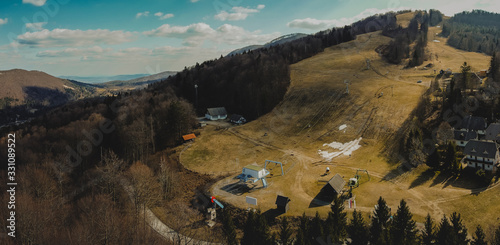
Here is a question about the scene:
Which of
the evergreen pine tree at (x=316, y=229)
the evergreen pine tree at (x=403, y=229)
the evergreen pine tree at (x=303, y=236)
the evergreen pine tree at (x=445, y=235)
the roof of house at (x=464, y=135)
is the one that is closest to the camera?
the evergreen pine tree at (x=445, y=235)

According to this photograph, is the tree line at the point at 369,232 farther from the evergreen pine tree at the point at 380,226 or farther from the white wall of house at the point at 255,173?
the white wall of house at the point at 255,173

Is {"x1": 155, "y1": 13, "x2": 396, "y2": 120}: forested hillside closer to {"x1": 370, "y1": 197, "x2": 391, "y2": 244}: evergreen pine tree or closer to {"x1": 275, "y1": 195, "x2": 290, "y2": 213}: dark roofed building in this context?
{"x1": 275, "y1": 195, "x2": 290, "y2": 213}: dark roofed building

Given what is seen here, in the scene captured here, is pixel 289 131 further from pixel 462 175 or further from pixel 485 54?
pixel 485 54

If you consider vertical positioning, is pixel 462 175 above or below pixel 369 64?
below

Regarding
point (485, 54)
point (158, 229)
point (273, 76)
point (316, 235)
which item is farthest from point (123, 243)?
point (485, 54)

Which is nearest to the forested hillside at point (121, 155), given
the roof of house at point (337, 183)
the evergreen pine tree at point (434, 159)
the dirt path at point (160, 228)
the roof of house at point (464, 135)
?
the dirt path at point (160, 228)

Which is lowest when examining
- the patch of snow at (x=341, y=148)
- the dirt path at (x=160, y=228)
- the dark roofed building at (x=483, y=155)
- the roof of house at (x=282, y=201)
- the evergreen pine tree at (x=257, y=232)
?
the dirt path at (x=160, y=228)

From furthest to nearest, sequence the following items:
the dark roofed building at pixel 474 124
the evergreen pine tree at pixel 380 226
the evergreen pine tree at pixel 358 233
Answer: the dark roofed building at pixel 474 124
the evergreen pine tree at pixel 358 233
the evergreen pine tree at pixel 380 226
